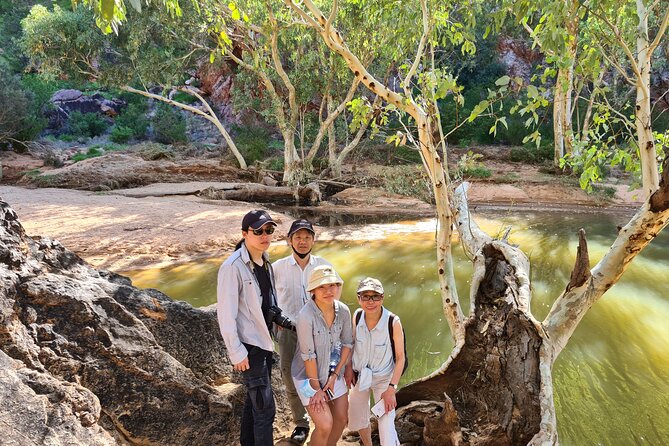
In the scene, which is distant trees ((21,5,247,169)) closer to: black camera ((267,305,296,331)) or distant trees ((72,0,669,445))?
distant trees ((72,0,669,445))

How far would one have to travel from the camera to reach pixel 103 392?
218 centimetres

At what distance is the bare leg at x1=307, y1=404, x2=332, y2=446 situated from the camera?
2.39 meters

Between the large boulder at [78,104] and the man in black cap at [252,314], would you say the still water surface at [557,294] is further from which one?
the large boulder at [78,104]

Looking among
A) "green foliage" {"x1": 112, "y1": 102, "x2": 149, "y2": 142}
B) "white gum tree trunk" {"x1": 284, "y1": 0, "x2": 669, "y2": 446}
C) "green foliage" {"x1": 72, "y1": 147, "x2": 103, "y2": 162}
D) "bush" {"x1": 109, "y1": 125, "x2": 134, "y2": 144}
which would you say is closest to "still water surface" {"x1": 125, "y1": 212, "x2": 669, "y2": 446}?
"white gum tree trunk" {"x1": 284, "y1": 0, "x2": 669, "y2": 446}

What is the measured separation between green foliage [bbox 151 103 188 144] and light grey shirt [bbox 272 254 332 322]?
21.8 metres

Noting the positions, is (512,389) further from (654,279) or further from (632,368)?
(654,279)

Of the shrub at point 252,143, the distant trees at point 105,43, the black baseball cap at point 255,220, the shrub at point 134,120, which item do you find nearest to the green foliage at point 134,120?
the shrub at point 134,120

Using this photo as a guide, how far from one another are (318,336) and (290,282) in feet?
1.42

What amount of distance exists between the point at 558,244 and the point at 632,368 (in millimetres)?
4915

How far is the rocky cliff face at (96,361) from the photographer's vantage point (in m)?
1.74

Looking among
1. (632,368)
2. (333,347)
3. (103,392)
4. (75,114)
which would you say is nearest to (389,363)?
(333,347)

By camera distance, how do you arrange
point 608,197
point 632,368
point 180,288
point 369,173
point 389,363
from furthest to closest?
point 369,173 < point 608,197 < point 180,288 < point 632,368 < point 389,363

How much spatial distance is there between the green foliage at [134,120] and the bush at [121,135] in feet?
0.60

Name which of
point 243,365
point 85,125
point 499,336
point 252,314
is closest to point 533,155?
point 499,336
